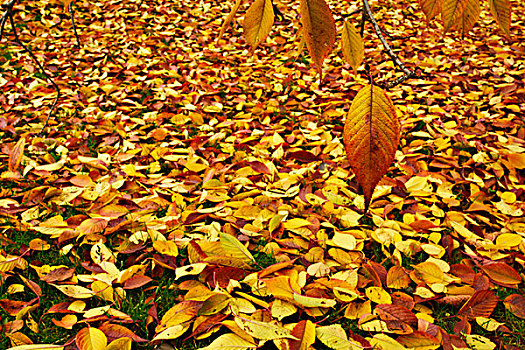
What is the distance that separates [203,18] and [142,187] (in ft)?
9.46

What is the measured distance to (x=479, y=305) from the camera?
133cm

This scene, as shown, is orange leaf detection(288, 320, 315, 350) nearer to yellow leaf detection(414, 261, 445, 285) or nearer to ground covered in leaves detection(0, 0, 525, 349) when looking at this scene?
ground covered in leaves detection(0, 0, 525, 349)

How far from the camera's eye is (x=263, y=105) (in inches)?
107

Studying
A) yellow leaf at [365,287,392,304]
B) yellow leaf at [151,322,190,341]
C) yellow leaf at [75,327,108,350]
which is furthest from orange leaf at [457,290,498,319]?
yellow leaf at [75,327,108,350]

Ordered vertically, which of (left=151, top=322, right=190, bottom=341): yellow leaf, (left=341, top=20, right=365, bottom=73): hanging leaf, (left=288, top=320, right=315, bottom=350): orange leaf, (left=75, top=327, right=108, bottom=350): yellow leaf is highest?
(left=341, top=20, right=365, bottom=73): hanging leaf

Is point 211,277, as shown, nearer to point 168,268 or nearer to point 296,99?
point 168,268

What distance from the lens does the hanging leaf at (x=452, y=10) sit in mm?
519

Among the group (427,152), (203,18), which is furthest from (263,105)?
(203,18)

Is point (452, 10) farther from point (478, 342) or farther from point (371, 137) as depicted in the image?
point (478, 342)

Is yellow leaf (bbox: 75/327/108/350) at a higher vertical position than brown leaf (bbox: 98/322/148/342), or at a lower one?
higher

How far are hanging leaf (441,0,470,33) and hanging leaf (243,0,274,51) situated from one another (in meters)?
0.24

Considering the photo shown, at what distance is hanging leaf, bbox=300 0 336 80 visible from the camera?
0.42m

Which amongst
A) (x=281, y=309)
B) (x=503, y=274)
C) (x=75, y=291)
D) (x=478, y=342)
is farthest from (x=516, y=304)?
(x=75, y=291)

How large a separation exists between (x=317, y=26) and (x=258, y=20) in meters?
0.12
